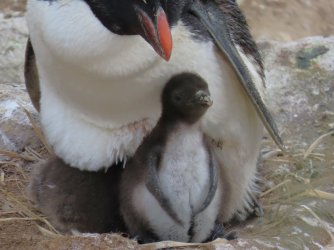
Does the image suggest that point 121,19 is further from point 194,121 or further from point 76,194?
point 76,194

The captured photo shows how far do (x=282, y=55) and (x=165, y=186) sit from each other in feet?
3.86

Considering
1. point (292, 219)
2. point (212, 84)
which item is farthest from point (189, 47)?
point (292, 219)

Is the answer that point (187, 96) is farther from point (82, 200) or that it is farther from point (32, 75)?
point (32, 75)

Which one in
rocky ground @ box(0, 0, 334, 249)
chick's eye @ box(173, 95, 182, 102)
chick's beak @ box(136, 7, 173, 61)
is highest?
chick's beak @ box(136, 7, 173, 61)

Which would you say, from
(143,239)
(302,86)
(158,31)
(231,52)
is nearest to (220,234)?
(143,239)

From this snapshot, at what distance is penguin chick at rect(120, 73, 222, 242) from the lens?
184 centimetres

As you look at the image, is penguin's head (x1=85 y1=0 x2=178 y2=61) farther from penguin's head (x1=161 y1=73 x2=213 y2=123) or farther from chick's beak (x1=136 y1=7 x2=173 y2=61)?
penguin's head (x1=161 y1=73 x2=213 y2=123)

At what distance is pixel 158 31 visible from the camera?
1.62 m

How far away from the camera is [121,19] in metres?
1.67

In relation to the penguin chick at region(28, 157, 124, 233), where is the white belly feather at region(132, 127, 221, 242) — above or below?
above

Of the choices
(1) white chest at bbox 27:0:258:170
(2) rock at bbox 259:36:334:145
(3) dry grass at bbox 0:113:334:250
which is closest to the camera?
(1) white chest at bbox 27:0:258:170

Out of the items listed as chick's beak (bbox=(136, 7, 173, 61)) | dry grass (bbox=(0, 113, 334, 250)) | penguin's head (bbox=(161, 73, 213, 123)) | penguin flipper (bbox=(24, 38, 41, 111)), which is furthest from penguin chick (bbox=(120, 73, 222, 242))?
penguin flipper (bbox=(24, 38, 41, 111))

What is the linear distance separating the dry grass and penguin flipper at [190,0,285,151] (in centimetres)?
23

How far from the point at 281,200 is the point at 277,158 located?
29 centimetres
